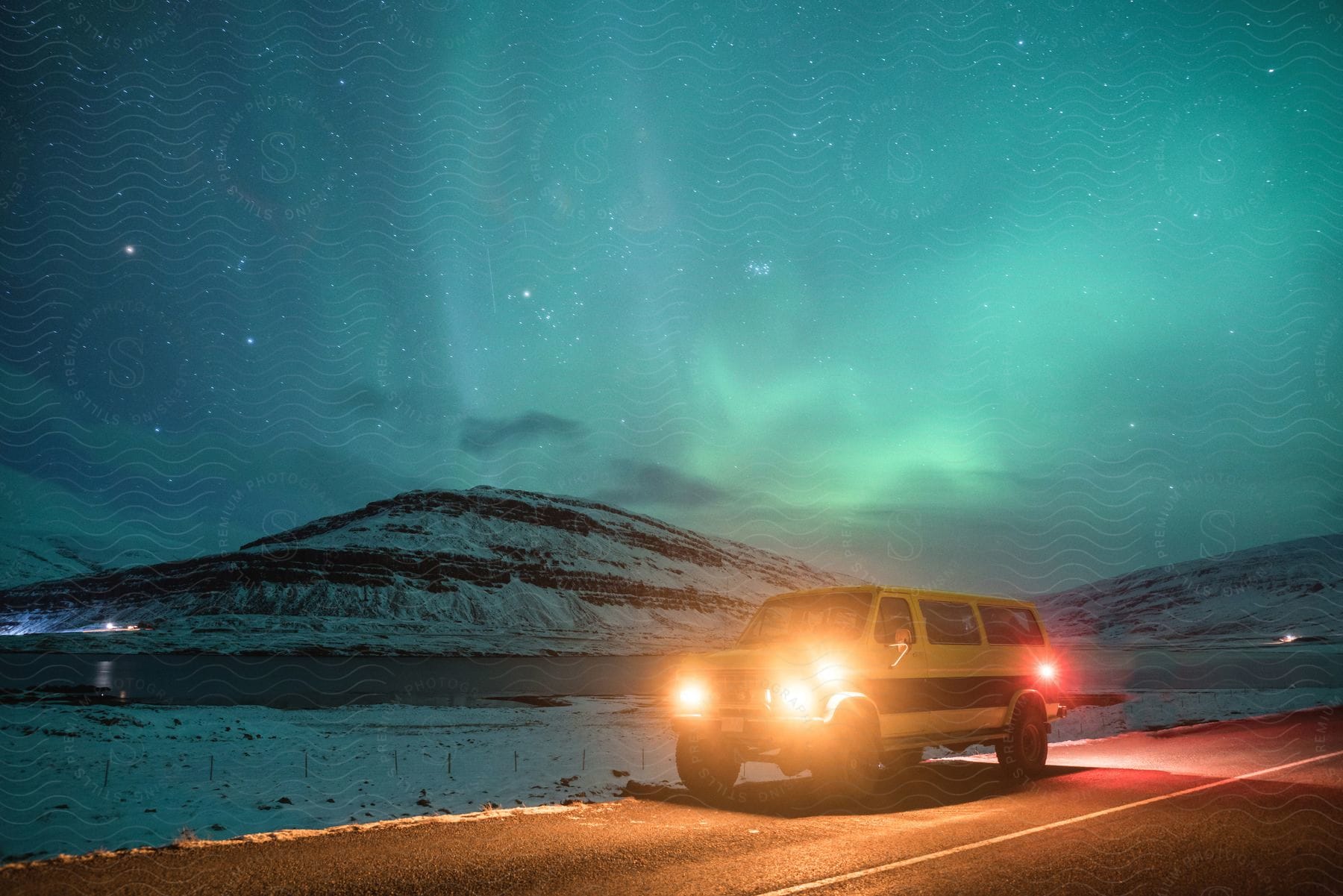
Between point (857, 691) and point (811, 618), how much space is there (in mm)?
1469

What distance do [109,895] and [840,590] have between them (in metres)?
8.92

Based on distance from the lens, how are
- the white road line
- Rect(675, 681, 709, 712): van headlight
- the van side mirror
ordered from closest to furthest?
1. the white road line
2. the van side mirror
3. Rect(675, 681, 709, 712): van headlight

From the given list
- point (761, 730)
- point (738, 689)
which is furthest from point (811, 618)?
point (761, 730)

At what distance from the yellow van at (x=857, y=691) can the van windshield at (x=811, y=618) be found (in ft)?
0.06

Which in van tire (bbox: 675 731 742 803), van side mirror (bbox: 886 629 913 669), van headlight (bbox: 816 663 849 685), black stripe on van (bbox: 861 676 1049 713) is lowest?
van tire (bbox: 675 731 742 803)

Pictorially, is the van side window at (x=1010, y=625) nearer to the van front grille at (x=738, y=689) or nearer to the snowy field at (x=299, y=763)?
the van front grille at (x=738, y=689)

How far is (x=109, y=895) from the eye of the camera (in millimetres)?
5730

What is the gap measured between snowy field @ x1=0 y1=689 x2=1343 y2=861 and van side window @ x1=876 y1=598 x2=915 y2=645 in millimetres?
4438

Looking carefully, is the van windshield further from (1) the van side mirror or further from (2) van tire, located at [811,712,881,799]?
(2) van tire, located at [811,712,881,799]

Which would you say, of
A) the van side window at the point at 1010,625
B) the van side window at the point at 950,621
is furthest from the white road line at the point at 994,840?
the van side window at the point at 1010,625

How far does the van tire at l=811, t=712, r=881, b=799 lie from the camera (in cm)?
1012

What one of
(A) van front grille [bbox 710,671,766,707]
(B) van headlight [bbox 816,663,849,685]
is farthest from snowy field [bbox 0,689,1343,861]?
(B) van headlight [bbox 816,663,849,685]

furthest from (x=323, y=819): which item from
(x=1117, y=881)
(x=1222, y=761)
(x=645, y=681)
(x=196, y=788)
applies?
(x=645, y=681)

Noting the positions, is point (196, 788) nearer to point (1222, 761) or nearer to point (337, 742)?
point (337, 742)
